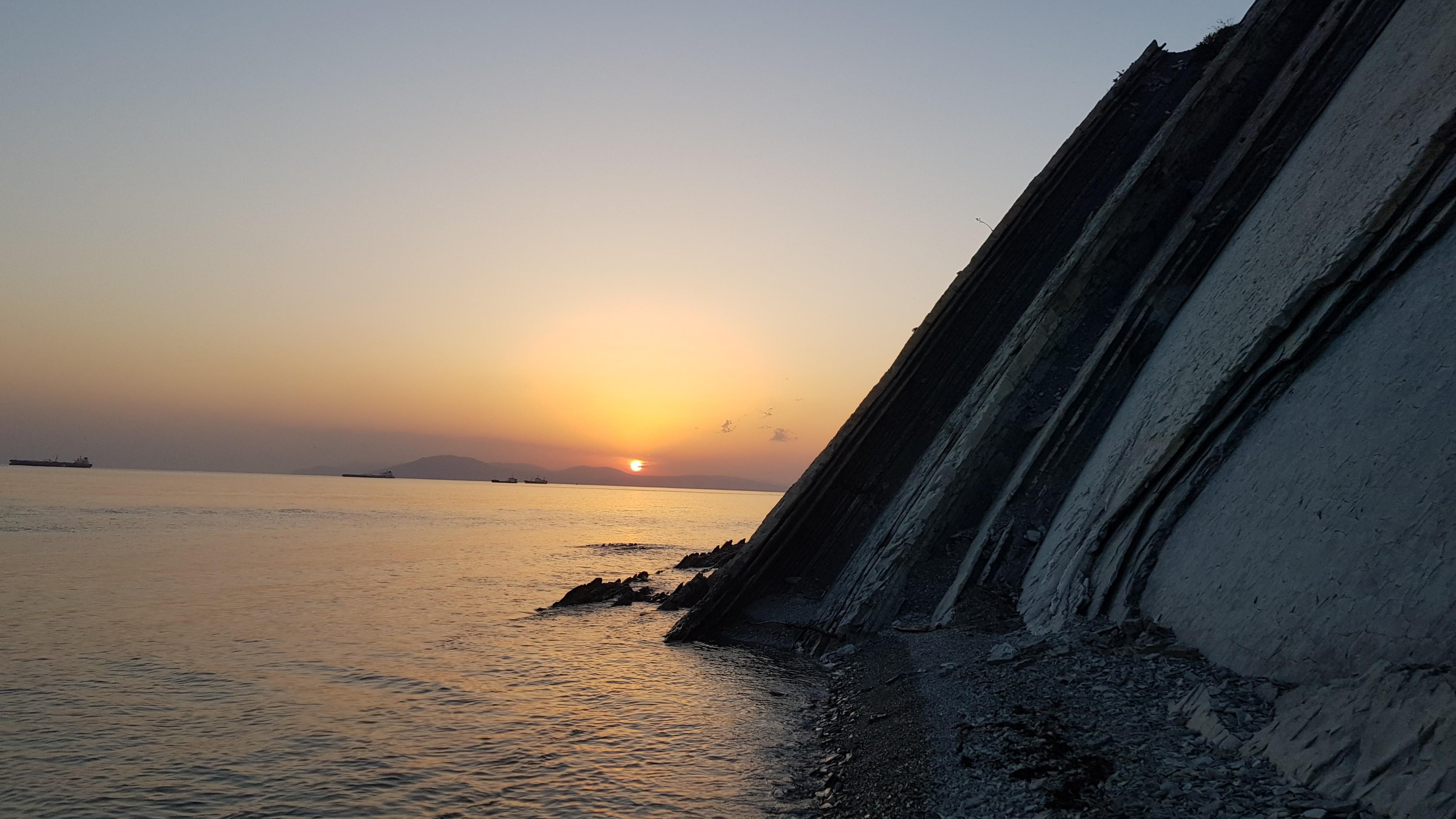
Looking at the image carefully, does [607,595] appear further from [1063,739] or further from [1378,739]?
[1378,739]

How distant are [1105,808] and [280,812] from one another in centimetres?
941

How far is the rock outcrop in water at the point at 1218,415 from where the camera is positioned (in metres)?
7.16

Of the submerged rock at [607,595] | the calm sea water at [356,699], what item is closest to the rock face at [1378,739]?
the calm sea water at [356,699]

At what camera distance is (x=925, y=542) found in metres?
16.7

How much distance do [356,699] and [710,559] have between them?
2686 cm

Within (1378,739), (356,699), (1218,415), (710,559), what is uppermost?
(1218,415)

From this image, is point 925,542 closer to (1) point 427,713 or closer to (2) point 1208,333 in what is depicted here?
(2) point 1208,333

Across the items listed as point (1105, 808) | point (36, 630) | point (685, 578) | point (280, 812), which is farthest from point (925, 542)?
point (36, 630)

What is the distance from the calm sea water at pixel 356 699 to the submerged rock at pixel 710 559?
10.8ft

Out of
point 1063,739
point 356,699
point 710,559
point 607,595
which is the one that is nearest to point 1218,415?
point 1063,739

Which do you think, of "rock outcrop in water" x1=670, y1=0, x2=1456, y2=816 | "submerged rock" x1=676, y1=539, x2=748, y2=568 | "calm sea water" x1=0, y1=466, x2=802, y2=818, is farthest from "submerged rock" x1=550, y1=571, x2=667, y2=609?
"submerged rock" x1=676, y1=539, x2=748, y2=568

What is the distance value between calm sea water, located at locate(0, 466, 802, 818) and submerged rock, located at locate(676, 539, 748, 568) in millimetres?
3279

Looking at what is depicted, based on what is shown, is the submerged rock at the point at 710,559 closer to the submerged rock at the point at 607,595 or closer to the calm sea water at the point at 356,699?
the calm sea water at the point at 356,699

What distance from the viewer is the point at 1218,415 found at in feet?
36.2
